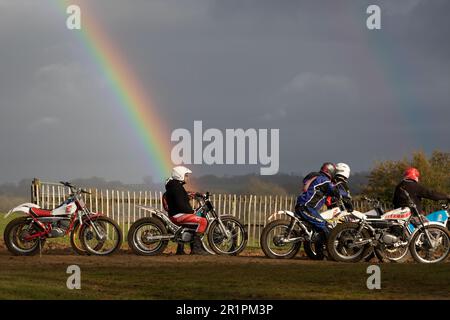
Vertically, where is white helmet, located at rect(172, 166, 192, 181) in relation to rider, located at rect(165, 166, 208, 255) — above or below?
above

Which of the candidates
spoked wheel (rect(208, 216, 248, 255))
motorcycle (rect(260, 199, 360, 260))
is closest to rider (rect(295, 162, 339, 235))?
motorcycle (rect(260, 199, 360, 260))

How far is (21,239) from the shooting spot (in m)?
19.1

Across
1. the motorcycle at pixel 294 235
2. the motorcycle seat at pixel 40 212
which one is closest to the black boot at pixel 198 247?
the motorcycle at pixel 294 235

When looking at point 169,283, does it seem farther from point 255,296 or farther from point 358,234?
point 358,234

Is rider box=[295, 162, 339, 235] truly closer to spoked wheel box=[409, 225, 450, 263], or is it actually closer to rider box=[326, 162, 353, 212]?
rider box=[326, 162, 353, 212]

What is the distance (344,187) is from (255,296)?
20.5ft

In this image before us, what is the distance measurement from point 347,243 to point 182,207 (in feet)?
11.8

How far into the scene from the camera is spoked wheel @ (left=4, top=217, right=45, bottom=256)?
62.5ft

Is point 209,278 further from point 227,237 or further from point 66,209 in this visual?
point 66,209

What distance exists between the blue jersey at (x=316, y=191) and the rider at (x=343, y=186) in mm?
281

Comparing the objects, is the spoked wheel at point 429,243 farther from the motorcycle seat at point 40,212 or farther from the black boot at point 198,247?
the motorcycle seat at point 40,212

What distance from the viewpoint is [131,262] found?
1777cm

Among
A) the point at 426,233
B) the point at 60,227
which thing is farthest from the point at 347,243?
the point at 60,227

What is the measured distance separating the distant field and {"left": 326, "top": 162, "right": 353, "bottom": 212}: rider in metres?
1.35
